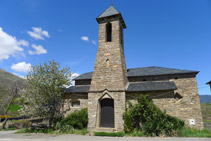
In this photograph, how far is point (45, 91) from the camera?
13.1 meters

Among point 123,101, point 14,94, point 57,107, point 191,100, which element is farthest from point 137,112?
point 14,94

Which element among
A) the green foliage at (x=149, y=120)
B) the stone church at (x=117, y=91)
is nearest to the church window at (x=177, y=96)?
the stone church at (x=117, y=91)

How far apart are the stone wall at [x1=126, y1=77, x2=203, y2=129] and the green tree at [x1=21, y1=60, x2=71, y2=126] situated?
287 inches

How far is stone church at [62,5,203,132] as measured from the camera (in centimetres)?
1172

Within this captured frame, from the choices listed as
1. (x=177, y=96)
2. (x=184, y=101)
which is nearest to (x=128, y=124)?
(x=177, y=96)

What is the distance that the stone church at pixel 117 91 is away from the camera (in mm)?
11719

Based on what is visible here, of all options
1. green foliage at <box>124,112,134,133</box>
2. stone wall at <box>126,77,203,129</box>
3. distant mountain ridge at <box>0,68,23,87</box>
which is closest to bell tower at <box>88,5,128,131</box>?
green foliage at <box>124,112,134,133</box>

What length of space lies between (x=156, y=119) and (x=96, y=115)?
5.17 meters

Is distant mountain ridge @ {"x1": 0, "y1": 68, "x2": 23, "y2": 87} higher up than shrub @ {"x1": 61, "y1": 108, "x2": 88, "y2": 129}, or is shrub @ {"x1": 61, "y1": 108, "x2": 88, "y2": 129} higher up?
distant mountain ridge @ {"x1": 0, "y1": 68, "x2": 23, "y2": 87}

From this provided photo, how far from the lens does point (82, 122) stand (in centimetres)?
1235

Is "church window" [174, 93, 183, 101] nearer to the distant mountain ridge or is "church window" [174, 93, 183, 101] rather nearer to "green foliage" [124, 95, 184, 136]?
"green foliage" [124, 95, 184, 136]

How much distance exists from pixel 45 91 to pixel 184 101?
14.7 metres

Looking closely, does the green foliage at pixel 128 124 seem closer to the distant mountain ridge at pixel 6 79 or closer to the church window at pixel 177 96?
the church window at pixel 177 96

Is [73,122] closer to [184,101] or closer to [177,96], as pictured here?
[177,96]
